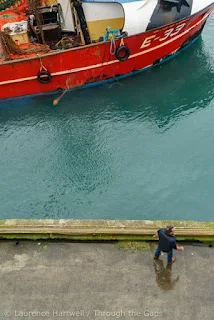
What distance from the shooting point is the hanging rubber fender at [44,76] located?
12.0 metres

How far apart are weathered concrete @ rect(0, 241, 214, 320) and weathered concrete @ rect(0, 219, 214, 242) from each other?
0.14 meters

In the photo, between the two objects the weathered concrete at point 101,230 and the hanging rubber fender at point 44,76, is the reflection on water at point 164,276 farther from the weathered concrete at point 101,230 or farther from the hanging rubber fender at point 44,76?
the hanging rubber fender at point 44,76

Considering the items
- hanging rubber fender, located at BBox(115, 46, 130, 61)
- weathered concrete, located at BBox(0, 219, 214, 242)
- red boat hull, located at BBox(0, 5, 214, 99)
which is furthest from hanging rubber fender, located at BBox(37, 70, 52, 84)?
weathered concrete, located at BBox(0, 219, 214, 242)

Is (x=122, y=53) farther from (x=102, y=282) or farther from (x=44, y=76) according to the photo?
(x=102, y=282)

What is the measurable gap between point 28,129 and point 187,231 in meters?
7.75

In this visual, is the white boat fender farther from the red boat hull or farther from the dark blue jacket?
the dark blue jacket

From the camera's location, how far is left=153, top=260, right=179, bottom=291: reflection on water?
501 cm

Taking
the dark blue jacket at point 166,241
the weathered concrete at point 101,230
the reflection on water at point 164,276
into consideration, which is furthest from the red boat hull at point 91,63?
the reflection on water at point 164,276

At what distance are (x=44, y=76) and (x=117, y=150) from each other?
4.25 meters

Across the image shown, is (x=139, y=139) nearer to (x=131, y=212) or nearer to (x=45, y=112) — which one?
(x=131, y=212)

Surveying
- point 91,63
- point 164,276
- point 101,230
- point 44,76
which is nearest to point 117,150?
point 91,63

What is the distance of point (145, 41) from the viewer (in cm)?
1223

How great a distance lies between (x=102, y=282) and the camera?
16.7ft

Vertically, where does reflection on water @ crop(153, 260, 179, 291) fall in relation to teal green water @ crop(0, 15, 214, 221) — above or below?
above
